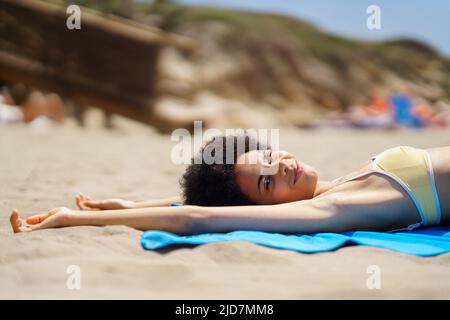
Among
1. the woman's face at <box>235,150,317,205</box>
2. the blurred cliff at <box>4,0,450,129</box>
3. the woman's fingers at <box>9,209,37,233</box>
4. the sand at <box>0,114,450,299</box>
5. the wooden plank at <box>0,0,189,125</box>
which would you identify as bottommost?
the sand at <box>0,114,450,299</box>

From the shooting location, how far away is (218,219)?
2447 millimetres

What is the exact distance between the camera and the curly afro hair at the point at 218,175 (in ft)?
8.89

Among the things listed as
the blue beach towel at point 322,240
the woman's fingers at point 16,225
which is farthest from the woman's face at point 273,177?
the woman's fingers at point 16,225

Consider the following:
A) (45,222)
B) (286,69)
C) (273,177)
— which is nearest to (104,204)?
(45,222)

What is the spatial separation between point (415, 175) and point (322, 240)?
2.07 feet

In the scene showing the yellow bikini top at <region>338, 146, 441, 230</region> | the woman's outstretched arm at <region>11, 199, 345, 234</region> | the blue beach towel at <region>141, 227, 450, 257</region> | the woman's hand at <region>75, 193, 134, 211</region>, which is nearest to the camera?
the blue beach towel at <region>141, 227, 450, 257</region>

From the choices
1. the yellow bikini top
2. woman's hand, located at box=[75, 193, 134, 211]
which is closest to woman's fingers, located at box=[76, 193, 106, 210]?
woman's hand, located at box=[75, 193, 134, 211]

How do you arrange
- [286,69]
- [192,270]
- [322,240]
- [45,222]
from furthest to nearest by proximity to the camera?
[286,69] → [45,222] → [322,240] → [192,270]

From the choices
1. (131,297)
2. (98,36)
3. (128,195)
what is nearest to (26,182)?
(128,195)

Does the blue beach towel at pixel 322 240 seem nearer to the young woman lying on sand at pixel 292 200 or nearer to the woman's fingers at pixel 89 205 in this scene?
the young woman lying on sand at pixel 292 200

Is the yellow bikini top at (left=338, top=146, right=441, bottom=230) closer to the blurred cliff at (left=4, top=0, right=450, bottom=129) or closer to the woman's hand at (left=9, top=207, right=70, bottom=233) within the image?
the woman's hand at (left=9, top=207, right=70, bottom=233)

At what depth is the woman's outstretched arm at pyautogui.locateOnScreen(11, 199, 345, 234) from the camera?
2.44 meters

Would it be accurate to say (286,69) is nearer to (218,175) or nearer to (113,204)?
(113,204)
